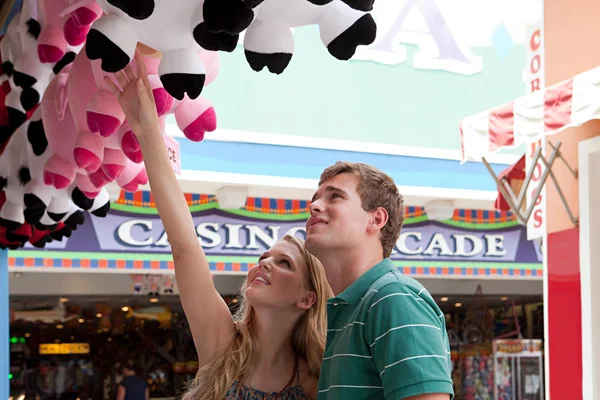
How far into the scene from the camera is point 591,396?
4586 millimetres

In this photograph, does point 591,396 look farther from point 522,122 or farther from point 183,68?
point 183,68

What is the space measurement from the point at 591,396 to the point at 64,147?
3582 mm

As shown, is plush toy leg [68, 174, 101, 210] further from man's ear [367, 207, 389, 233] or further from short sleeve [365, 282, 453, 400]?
short sleeve [365, 282, 453, 400]

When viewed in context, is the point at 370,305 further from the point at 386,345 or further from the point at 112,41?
the point at 112,41

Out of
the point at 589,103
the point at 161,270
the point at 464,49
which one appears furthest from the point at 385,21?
the point at 589,103

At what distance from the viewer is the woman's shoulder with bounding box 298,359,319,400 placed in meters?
1.87

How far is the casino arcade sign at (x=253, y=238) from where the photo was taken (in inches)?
275

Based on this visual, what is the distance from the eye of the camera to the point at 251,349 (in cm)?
192

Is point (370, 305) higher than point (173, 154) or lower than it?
lower

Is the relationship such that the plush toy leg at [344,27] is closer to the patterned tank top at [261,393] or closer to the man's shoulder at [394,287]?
the man's shoulder at [394,287]

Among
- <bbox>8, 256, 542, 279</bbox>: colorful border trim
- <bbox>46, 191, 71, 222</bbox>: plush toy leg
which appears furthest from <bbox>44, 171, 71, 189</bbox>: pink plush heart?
<bbox>8, 256, 542, 279</bbox>: colorful border trim

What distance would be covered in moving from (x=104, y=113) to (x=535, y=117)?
309cm

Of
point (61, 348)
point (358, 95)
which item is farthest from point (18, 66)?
point (61, 348)

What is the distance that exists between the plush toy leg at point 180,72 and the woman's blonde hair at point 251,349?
0.67m
